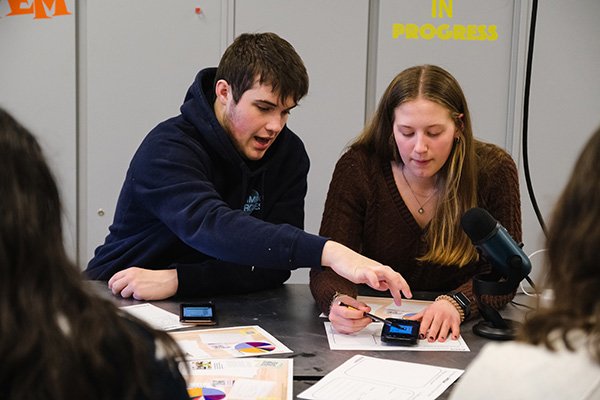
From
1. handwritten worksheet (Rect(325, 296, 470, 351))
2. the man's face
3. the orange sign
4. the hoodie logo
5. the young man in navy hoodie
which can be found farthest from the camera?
the orange sign

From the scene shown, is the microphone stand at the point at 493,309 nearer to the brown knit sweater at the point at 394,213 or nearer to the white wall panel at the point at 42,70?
the brown knit sweater at the point at 394,213

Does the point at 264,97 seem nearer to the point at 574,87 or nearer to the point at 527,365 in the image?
the point at 527,365

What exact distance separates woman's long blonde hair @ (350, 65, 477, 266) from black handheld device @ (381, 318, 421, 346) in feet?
1.39

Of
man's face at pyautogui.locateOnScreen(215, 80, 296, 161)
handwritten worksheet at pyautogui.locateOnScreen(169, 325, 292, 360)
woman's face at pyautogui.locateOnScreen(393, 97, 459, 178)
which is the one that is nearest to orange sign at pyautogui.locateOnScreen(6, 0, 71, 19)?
man's face at pyautogui.locateOnScreen(215, 80, 296, 161)

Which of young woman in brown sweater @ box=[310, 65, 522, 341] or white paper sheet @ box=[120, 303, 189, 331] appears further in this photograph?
young woman in brown sweater @ box=[310, 65, 522, 341]

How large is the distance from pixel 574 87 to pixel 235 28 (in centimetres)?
143

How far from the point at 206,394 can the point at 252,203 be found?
2.73ft

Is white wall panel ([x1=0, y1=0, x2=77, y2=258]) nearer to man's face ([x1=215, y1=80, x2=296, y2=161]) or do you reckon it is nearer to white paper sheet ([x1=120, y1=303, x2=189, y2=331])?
man's face ([x1=215, y1=80, x2=296, y2=161])

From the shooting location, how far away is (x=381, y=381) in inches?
55.1

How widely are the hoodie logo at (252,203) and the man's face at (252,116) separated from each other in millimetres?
98

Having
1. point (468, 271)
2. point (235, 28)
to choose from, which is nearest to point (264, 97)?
point (468, 271)

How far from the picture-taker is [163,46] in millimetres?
3023

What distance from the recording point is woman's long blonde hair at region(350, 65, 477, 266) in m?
1.99

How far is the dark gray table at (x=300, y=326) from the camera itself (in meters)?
1.48
